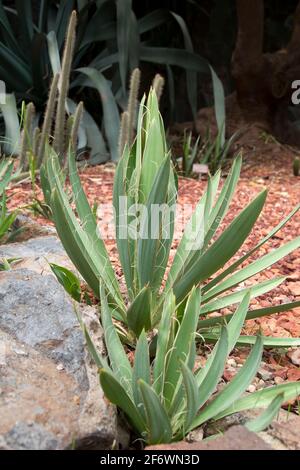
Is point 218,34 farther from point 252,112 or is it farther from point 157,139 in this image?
point 157,139

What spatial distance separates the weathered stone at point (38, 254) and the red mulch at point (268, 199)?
28 centimetres

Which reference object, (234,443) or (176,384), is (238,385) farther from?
(234,443)

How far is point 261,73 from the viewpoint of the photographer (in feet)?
16.2

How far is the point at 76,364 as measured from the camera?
5.88 feet

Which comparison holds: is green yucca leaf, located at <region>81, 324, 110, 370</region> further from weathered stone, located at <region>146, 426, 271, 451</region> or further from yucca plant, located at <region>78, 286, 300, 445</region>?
weathered stone, located at <region>146, 426, 271, 451</region>

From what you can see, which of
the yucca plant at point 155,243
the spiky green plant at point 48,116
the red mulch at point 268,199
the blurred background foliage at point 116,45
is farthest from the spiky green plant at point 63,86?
the yucca plant at point 155,243

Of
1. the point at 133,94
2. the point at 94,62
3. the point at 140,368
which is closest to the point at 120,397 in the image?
the point at 140,368

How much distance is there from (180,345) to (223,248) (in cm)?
36

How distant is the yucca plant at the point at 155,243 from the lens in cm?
198

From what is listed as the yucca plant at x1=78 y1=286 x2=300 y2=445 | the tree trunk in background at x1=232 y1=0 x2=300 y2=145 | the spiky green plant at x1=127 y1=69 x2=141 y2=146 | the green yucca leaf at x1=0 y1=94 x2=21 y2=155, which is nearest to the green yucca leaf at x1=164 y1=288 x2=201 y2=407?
the yucca plant at x1=78 y1=286 x2=300 y2=445

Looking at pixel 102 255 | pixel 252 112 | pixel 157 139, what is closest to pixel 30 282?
pixel 102 255

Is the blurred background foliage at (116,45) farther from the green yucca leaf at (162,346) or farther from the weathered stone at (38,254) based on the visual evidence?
the green yucca leaf at (162,346)

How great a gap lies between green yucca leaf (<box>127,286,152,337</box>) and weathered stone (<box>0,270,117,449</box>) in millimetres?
103

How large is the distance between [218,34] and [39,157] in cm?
305
